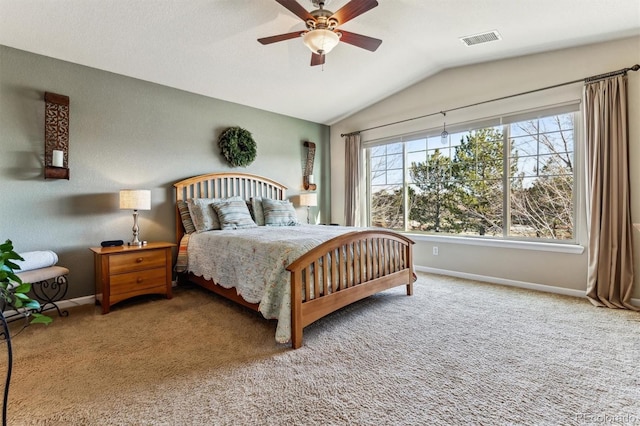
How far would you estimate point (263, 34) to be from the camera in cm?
315

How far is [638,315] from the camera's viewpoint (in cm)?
280

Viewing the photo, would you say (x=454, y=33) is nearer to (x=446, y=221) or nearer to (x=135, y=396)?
(x=446, y=221)

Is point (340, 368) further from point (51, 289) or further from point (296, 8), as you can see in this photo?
point (51, 289)

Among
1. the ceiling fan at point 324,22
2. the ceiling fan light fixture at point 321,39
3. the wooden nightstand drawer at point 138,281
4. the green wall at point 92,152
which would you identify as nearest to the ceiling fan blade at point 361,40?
the ceiling fan at point 324,22

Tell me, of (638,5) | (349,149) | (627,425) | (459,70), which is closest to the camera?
(627,425)

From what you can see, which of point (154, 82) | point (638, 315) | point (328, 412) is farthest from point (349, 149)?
point (328, 412)

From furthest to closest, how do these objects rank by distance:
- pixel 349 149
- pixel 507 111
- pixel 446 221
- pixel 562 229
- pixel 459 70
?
1. pixel 349 149
2. pixel 446 221
3. pixel 459 70
4. pixel 507 111
5. pixel 562 229

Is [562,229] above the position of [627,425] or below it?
above

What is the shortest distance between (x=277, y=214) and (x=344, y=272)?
1.91 metres

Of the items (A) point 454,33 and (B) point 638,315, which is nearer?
(B) point 638,315

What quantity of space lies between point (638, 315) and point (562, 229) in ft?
3.65

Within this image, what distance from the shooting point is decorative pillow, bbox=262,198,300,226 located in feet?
14.1

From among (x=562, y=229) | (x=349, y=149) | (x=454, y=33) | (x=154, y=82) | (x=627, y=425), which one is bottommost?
(x=627, y=425)

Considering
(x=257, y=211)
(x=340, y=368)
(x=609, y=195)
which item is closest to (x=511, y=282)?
(x=609, y=195)
